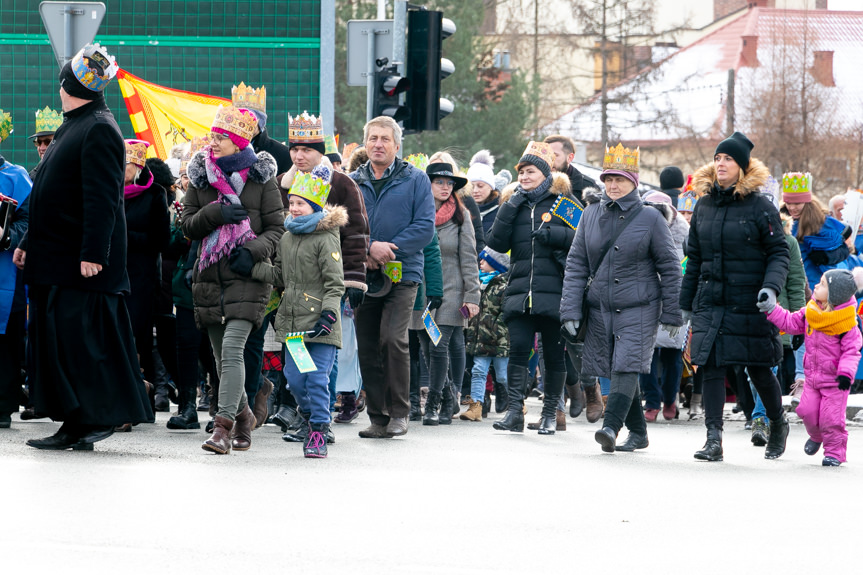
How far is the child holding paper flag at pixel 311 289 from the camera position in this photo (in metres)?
8.98

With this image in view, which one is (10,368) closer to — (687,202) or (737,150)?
(737,150)

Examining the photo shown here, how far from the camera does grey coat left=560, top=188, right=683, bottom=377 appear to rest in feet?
32.1

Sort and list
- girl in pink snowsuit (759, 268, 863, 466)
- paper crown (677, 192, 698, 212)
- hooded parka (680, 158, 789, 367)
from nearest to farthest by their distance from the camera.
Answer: hooded parka (680, 158, 789, 367), girl in pink snowsuit (759, 268, 863, 466), paper crown (677, 192, 698, 212)

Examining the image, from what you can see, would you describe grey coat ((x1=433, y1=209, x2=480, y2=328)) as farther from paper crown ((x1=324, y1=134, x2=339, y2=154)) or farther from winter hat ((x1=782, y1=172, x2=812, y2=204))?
winter hat ((x1=782, y1=172, x2=812, y2=204))

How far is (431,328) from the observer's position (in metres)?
11.4

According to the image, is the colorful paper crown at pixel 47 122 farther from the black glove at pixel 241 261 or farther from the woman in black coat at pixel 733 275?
the woman in black coat at pixel 733 275

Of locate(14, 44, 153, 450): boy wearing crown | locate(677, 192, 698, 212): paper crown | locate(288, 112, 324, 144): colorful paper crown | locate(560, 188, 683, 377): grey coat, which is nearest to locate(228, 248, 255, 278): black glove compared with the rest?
locate(14, 44, 153, 450): boy wearing crown

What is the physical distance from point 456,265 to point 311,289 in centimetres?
323

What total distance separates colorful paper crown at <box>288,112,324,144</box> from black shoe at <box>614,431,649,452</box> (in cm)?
281

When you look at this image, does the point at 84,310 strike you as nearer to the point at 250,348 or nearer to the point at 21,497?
the point at 250,348

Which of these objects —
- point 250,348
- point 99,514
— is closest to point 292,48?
point 250,348

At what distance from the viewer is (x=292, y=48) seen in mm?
17156

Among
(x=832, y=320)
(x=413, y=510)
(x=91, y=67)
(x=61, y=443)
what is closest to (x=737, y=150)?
(x=832, y=320)

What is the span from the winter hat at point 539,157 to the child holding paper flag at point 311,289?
7.35 ft
